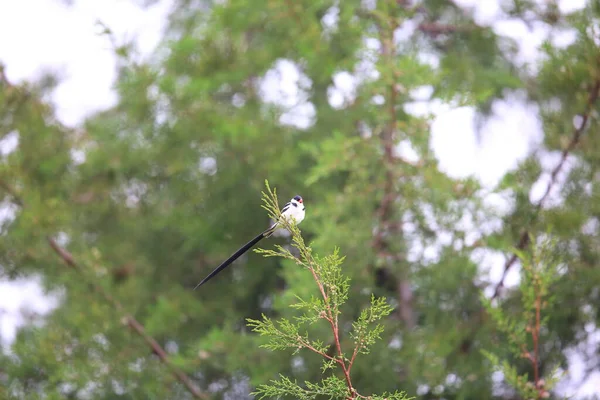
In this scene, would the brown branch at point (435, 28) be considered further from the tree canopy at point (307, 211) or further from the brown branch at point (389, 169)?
the brown branch at point (389, 169)

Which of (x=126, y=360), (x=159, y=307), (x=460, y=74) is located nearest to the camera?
(x=126, y=360)

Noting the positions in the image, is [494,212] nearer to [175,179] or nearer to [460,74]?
[460,74]

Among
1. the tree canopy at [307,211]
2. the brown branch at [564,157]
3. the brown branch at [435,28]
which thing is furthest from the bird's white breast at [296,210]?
the brown branch at [435,28]

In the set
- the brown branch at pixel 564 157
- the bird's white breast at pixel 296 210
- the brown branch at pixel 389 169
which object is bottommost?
the bird's white breast at pixel 296 210

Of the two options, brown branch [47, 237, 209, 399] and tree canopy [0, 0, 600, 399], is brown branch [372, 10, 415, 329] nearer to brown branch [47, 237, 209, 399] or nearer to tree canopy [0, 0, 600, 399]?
tree canopy [0, 0, 600, 399]

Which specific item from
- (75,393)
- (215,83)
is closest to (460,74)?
(215,83)

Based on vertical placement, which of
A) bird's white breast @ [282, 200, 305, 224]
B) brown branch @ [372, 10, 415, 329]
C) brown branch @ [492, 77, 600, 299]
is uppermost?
brown branch @ [372, 10, 415, 329]

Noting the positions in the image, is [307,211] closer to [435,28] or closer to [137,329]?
[137,329]

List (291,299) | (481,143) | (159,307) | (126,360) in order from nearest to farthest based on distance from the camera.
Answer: (291,299) → (126,360) → (159,307) → (481,143)

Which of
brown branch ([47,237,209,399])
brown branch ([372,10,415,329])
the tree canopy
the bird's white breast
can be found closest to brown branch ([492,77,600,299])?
the tree canopy

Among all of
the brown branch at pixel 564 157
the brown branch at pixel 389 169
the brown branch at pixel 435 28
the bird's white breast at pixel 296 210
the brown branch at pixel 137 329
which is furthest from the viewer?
the brown branch at pixel 435 28

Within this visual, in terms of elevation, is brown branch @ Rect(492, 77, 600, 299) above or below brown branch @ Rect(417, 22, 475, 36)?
below

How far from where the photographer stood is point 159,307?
7.39m

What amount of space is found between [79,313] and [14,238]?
1040 millimetres
